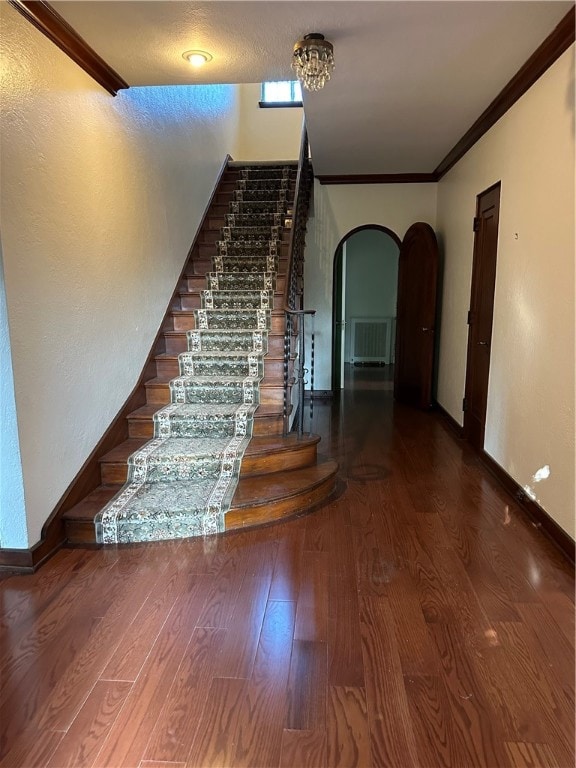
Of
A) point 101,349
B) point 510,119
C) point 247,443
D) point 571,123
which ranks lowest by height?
point 247,443

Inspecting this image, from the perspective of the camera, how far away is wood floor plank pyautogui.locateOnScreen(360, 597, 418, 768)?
4.16 feet

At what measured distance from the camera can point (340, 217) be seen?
18.0ft

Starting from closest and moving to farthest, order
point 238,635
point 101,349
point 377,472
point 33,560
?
1. point 238,635
2. point 33,560
3. point 101,349
4. point 377,472

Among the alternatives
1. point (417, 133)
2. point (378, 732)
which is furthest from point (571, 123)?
point (378, 732)

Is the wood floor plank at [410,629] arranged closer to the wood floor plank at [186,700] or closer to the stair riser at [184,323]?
the wood floor plank at [186,700]

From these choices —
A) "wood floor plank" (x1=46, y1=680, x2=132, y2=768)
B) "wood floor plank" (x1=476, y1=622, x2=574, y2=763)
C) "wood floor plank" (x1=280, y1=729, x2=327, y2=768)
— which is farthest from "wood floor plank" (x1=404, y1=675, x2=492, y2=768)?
"wood floor plank" (x1=46, y1=680, x2=132, y2=768)

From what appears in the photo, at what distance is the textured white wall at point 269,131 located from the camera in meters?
7.18

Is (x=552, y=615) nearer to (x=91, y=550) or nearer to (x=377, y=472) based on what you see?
(x=377, y=472)

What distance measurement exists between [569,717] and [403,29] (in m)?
2.88

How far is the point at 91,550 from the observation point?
7.66 ft

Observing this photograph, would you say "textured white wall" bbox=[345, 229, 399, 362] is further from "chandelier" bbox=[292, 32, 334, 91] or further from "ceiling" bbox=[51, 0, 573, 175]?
"chandelier" bbox=[292, 32, 334, 91]

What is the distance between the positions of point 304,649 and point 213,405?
201 centimetres

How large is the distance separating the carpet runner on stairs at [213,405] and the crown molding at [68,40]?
1.86 metres

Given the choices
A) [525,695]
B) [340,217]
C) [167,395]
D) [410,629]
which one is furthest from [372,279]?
[525,695]
